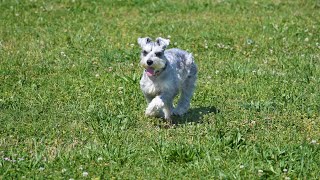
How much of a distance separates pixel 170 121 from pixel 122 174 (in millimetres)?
1950

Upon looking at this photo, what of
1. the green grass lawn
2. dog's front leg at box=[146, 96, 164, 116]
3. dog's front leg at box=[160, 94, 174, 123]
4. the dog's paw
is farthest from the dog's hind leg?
dog's front leg at box=[146, 96, 164, 116]

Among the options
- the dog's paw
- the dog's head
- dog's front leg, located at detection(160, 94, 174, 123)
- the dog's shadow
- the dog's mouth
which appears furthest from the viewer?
the dog's paw

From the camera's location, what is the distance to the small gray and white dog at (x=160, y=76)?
8.34 meters

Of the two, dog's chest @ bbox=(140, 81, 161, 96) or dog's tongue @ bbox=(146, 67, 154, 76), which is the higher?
dog's tongue @ bbox=(146, 67, 154, 76)

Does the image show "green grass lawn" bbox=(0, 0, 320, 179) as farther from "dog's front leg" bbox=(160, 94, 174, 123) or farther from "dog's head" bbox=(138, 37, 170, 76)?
"dog's head" bbox=(138, 37, 170, 76)

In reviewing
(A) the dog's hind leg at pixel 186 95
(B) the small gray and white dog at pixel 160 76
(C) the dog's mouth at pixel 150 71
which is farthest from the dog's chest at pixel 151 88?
(A) the dog's hind leg at pixel 186 95

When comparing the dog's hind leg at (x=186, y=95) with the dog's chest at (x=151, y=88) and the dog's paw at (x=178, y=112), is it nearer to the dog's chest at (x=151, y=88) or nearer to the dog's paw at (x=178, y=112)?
the dog's paw at (x=178, y=112)

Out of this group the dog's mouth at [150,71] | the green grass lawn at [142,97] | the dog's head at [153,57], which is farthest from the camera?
the dog's mouth at [150,71]

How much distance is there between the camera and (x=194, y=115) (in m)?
9.31

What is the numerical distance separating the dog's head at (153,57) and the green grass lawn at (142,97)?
28.6 inches

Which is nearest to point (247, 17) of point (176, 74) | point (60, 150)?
point (176, 74)

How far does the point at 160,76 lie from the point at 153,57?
0.32 m

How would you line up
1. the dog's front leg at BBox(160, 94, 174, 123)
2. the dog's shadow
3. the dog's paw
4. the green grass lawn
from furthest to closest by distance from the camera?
the dog's paw, the dog's shadow, the dog's front leg at BBox(160, 94, 174, 123), the green grass lawn

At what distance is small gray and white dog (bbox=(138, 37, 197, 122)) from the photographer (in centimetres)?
834
